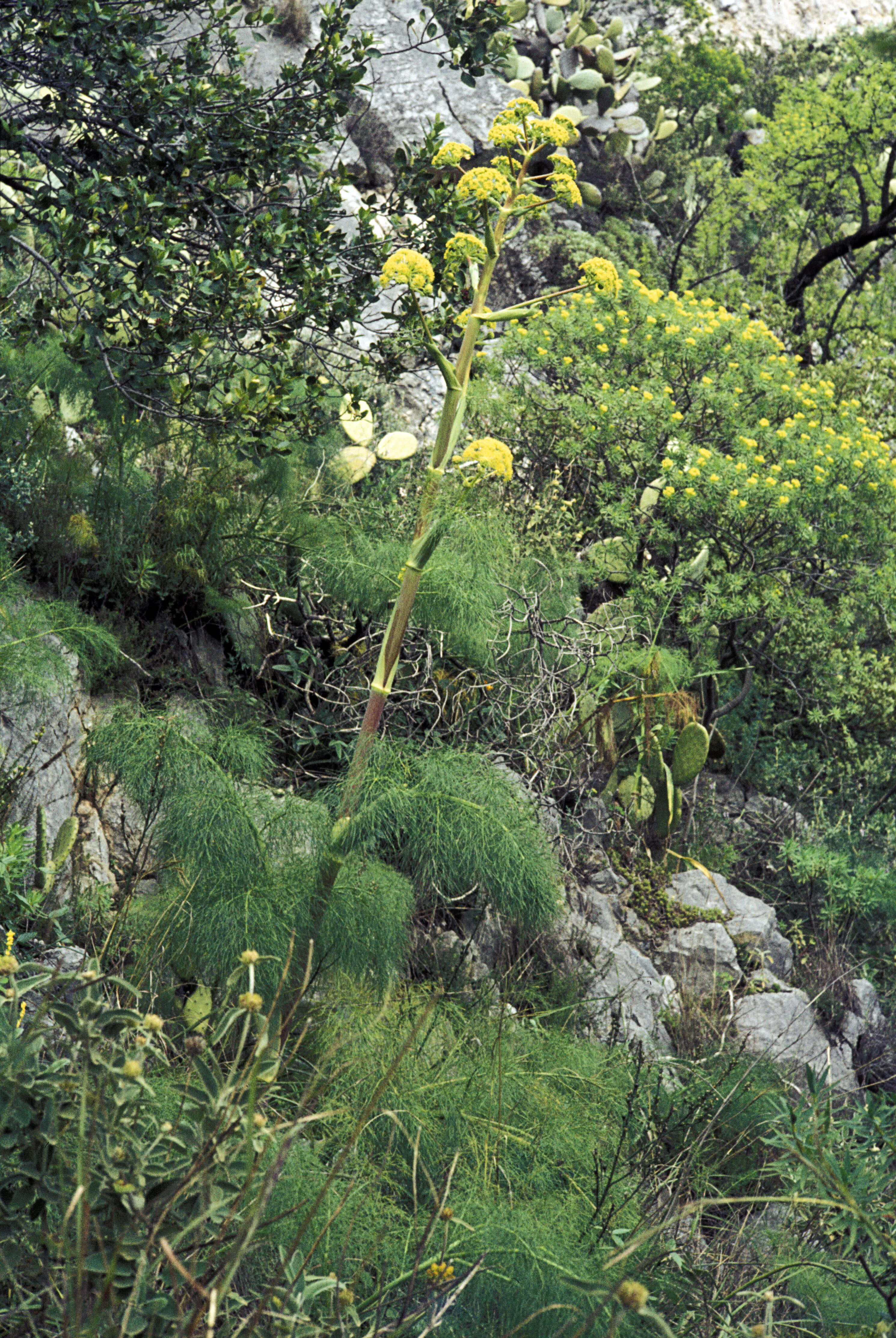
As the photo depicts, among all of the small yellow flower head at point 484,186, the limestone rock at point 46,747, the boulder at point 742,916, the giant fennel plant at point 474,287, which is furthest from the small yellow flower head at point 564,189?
the boulder at point 742,916

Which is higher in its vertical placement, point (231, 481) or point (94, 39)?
point (94, 39)

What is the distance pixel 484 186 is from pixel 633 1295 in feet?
6.88

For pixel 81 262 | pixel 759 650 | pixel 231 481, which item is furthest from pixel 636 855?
pixel 81 262

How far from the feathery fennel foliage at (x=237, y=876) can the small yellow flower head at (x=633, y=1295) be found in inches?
67.6

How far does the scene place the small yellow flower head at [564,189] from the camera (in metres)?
2.37

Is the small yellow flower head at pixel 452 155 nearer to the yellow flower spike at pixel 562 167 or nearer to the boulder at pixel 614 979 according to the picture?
the yellow flower spike at pixel 562 167

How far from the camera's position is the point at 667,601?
19.4 feet

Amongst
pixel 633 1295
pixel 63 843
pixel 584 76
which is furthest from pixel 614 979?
pixel 584 76

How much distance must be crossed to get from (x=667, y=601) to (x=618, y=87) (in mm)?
8603

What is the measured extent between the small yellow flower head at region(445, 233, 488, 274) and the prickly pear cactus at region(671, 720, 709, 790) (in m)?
3.24

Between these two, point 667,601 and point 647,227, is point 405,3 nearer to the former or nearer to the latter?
point 647,227

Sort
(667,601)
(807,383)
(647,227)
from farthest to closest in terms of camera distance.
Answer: (647,227) < (807,383) < (667,601)

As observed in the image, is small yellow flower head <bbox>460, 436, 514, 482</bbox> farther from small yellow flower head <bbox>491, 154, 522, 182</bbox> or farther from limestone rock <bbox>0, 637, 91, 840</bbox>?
limestone rock <bbox>0, 637, 91, 840</bbox>

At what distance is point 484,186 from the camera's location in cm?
227
